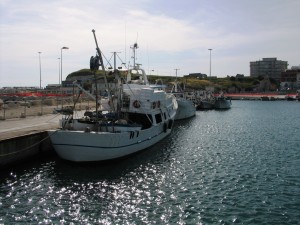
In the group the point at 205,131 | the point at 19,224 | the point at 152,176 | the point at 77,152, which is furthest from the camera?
the point at 205,131

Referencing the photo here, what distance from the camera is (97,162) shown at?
27.3m

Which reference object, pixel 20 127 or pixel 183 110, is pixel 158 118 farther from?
pixel 183 110

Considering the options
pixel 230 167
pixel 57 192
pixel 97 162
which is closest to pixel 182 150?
pixel 230 167

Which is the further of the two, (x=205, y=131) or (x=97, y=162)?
(x=205, y=131)

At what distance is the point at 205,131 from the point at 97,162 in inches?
1023

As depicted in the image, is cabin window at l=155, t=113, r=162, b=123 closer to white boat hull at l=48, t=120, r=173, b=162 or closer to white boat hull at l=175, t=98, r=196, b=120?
white boat hull at l=48, t=120, r=173, b=162

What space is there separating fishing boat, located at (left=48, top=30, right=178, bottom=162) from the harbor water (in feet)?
3.43

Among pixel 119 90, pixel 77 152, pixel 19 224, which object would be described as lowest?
pixel 19 224

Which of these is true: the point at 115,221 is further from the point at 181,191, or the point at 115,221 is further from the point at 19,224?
the point at 181,191

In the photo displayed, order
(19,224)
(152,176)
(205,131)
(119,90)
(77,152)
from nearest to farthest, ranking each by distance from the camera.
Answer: (19,224)
(152,176)
(77,152)
(119,90)
(205,131)

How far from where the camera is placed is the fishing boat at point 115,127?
26.4 m

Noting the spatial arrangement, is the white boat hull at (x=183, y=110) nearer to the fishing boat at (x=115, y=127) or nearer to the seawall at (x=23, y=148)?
the fishing boat at (x=115, y=127)

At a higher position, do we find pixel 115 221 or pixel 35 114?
pixel 35 114

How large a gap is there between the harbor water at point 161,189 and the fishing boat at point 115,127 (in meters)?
1.05
